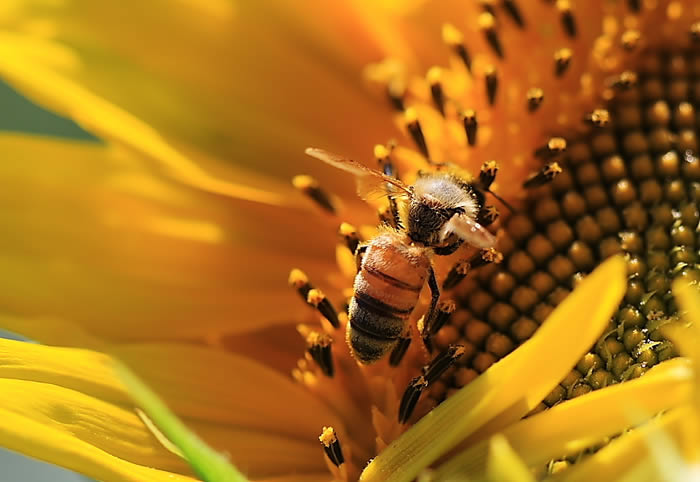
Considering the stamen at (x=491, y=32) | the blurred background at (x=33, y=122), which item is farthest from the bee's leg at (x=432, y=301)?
the blurred background at (x=33, y=122)

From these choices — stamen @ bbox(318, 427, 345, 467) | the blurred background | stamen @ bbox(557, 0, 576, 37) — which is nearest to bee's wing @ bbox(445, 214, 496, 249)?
stamen @ bbox(318, 427, 345, 467)

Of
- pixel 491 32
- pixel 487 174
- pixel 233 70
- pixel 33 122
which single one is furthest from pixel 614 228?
pixel 33 122

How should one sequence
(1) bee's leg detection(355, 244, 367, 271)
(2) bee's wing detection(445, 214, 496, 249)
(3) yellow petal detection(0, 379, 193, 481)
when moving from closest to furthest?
(3) yellow petal detection(0, 379, 193, 481) < (2) bee's wing detection(445, 214, 496, 249) < (1) bee's leg detection(355, 244, 367, 271)

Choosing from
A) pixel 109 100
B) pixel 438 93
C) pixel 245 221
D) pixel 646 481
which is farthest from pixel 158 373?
pixel 646 481

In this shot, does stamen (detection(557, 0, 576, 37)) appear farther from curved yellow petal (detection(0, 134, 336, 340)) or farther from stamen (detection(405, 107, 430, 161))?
curved yellow petal (detection(0, 134, 336, 340))

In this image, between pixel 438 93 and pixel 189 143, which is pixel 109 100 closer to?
pixel 189 143

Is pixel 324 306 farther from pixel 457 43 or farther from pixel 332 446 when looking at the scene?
pixel 457 43
